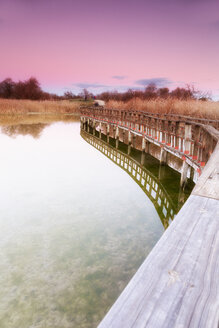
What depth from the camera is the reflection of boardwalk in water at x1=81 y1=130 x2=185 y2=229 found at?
577 cm

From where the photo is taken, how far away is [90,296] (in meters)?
3.05

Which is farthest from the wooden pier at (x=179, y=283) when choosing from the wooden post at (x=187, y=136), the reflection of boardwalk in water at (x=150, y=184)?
the wooden post at (x=187, y=136)

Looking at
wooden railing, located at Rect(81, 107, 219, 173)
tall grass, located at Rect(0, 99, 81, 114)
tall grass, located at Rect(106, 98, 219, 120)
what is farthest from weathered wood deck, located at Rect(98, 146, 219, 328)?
tall grass, located at Rect(0, 99, 81, 114)

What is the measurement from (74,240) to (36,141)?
11843 millimetres

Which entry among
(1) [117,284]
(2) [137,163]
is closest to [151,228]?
(1) [117,284]

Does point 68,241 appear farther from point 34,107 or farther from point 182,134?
point 34,107

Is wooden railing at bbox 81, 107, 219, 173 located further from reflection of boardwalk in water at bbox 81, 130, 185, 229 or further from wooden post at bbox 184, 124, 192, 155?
reflection of boardwalk in water at bbox 81, 130, 185, 229

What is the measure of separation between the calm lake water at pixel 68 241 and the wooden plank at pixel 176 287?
2.10 meters

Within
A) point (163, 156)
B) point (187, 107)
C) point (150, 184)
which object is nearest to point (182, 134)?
point (163, 156)

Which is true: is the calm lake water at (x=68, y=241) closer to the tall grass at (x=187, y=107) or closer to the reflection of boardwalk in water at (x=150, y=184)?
the reflection of boardwalk in water at (x=150, y=184)

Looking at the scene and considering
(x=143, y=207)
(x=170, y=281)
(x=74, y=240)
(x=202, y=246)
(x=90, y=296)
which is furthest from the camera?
(x=143, y=207)

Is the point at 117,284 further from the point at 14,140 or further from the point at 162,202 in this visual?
the point at 14,140

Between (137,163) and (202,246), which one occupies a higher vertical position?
(202,246)

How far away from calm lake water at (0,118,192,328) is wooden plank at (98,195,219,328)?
2102 mm
